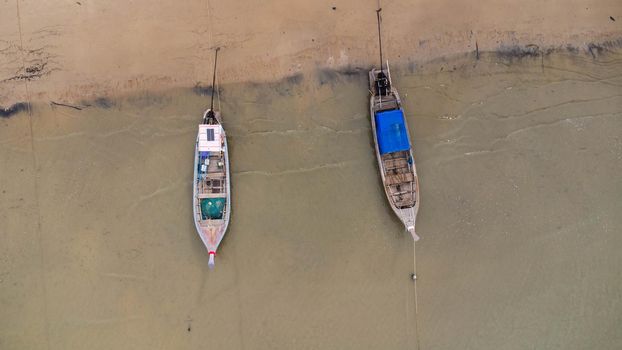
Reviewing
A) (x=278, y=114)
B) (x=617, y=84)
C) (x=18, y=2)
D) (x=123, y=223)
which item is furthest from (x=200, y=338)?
(x=617, y=84)

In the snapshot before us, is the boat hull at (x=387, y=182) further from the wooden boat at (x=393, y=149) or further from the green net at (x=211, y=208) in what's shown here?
the green net at (x=211, y=208)

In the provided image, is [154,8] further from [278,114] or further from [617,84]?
[617,84]

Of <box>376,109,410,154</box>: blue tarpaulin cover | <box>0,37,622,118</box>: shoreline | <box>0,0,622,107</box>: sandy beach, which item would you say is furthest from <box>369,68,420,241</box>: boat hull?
<box>0,0,622,107</box>: sandy beach

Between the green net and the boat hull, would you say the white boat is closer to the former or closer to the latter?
the green net

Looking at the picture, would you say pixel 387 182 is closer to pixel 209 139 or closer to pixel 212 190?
pixel 212 190

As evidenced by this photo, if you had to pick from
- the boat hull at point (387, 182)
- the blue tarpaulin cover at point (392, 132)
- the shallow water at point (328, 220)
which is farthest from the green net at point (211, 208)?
the blue tarpaulin cover at point (392, 132)
